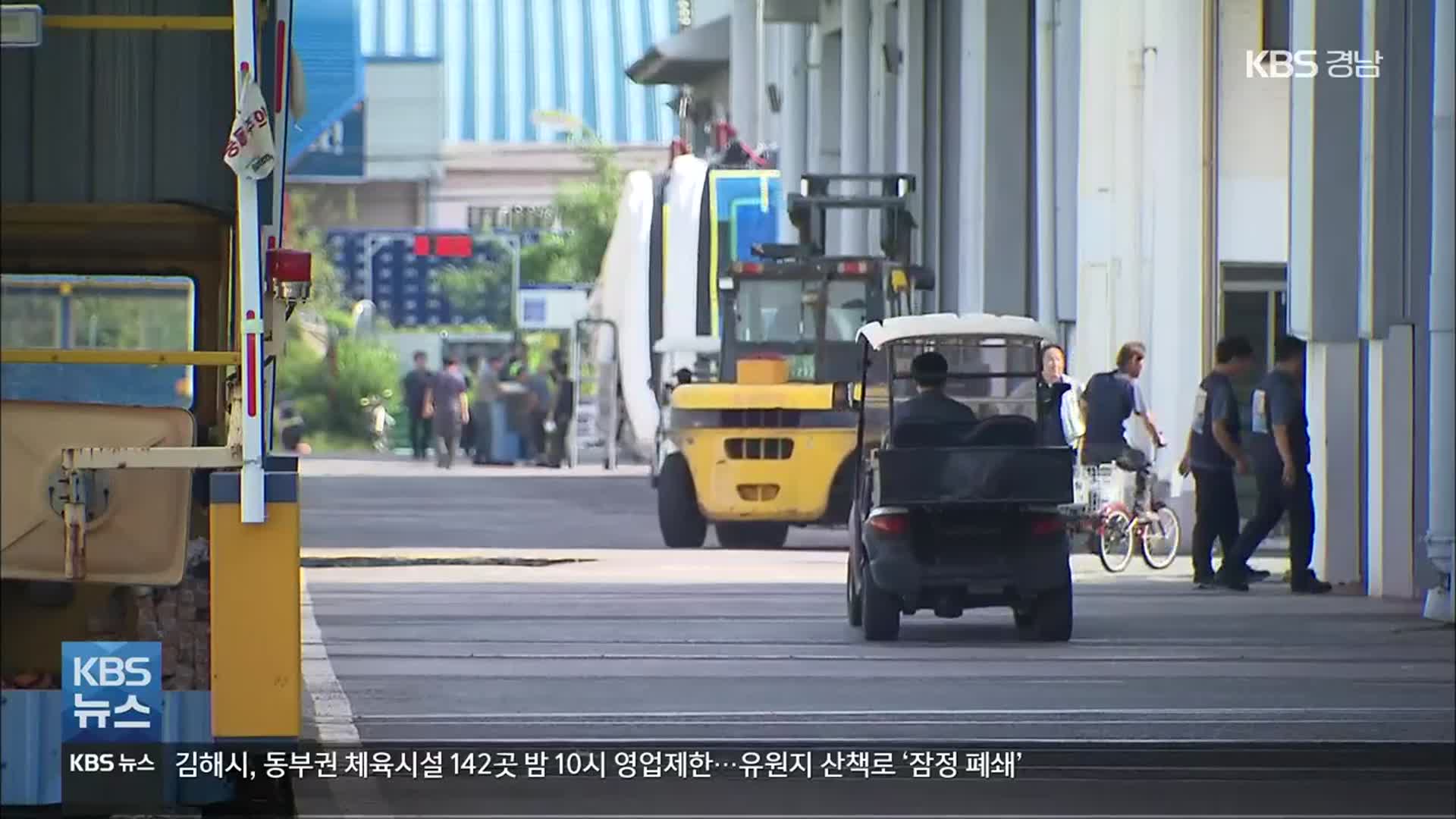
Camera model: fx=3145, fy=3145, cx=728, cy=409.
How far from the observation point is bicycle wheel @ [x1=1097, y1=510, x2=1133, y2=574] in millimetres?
23250

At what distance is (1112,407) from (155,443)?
15.6 m

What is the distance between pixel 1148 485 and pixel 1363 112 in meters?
3.93

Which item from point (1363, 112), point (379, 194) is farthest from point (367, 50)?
point (1363, 112)

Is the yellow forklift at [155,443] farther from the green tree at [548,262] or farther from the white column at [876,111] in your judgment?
the green tree at [548,262]

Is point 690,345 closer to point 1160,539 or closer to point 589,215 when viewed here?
point 1160,539

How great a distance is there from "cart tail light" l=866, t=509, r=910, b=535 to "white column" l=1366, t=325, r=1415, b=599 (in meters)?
5.20

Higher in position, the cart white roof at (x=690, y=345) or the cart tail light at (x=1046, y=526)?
the cart white roof at (x=690, y=345)

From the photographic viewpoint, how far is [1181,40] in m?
26.9

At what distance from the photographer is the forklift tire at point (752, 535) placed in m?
27.4

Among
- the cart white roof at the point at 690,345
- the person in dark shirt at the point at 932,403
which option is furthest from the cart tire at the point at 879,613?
the cart white roof at the point at 690,345

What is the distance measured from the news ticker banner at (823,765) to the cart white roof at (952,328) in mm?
6423

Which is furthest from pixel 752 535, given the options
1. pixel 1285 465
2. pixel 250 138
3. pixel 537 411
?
pixel 537 411

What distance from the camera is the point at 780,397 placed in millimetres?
25469

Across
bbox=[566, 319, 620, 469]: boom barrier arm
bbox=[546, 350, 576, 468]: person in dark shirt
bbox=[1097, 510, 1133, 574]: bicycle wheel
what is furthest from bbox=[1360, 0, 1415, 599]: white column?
bbox=[546, 350, 576, 468]: person in dark shirt
